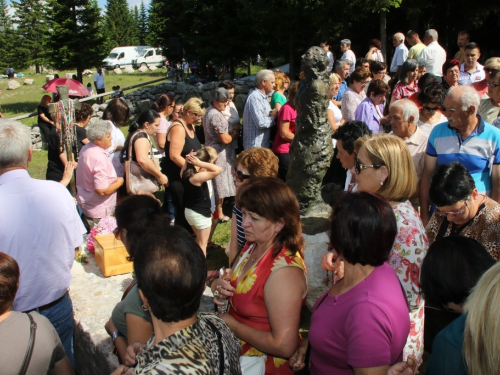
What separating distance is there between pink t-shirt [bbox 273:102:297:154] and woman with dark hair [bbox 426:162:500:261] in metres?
3.17

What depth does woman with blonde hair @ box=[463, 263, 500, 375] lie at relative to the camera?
1.34 metres

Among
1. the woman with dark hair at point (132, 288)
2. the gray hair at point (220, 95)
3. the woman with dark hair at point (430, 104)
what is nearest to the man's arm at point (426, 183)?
the woman with dark hair at point (430, 104)

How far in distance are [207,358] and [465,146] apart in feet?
9.64

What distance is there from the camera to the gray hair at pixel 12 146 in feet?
8.93

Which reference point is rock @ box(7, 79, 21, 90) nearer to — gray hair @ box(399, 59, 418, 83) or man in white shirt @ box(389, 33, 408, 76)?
man in white shirt @ box(389, 33, 408, 76)

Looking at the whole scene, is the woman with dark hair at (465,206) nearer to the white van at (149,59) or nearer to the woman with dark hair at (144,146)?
the woman with dark hair at (144,146)

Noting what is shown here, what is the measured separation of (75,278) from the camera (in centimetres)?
420

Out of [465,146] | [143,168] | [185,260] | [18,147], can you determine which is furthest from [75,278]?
[465,146]

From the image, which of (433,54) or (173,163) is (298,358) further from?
(433,54)

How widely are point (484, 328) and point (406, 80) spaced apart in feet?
18.7

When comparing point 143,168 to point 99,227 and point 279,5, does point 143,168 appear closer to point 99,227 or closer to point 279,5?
point 99,227

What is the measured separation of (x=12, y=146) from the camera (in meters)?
2.74

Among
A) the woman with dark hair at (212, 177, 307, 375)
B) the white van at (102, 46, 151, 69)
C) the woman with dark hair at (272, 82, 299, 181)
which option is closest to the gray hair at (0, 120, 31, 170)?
the woman with dark hair at (212, 177, 307, 375)

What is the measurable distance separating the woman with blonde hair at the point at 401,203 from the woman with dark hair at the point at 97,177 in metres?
2.94
